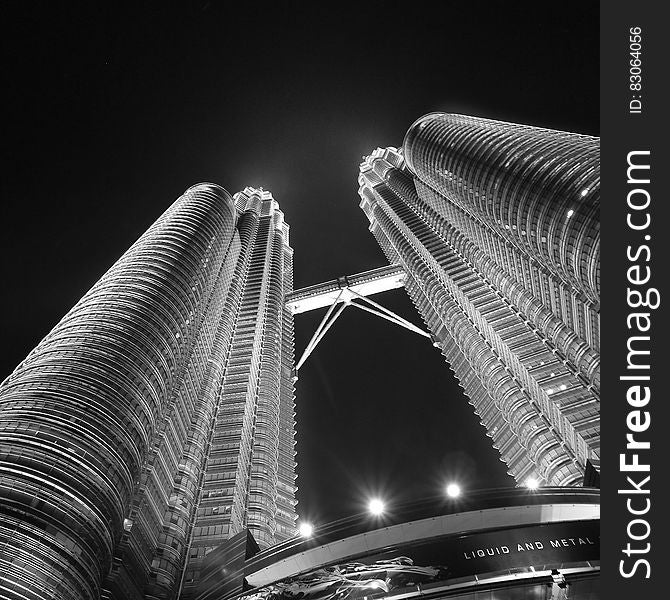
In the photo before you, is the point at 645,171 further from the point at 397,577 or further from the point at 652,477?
the point at 397,577

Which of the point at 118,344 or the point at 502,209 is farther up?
the point at 502,209

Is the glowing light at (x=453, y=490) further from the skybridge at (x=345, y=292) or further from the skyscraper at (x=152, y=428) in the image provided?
the skybridge at (x=345, y=292)

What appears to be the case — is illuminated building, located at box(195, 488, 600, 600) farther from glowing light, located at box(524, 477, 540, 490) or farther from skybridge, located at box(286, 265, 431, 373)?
skybridge, located at box(286, 265, 431, 373)

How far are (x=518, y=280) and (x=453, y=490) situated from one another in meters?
48.7

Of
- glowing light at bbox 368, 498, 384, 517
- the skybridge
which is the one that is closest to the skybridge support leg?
the skybridge

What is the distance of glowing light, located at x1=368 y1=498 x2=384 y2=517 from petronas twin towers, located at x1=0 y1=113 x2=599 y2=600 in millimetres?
15425

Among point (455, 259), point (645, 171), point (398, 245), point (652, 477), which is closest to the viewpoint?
point (652, 477)

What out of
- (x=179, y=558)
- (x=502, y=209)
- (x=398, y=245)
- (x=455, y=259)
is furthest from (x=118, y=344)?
(x=398, y=245)

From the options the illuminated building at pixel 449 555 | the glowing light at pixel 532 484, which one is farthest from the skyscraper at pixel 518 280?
the illuminated building at pixel 449 555

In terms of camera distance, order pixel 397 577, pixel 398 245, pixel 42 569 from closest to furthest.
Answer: pixel 397 577, pixel 42 569, pixel 398 245

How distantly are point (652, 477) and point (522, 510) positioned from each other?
46.9ft

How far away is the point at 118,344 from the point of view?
5069 cm

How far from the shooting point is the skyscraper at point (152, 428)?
121ft

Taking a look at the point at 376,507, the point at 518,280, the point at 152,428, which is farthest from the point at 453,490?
the point at 518,280
